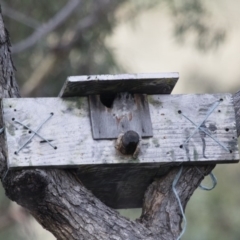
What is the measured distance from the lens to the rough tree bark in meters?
2.42

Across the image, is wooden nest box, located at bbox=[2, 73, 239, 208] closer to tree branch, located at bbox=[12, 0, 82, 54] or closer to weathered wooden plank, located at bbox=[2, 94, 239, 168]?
weathered wooden plank, located at bbox=[2, 94, 239, 168]

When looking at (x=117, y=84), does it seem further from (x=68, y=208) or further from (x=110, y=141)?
(x=68, y=208)

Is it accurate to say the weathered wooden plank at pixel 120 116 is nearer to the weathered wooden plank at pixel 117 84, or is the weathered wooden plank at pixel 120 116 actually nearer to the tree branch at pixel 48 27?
the weathered wooden plank at pixel 117 84

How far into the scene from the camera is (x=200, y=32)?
5.95 metres

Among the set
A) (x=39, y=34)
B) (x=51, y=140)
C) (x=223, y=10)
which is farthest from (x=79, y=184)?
(x=223, y=10)

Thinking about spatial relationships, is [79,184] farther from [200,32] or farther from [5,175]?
[200,32]

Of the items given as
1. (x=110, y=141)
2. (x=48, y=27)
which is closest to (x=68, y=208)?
(x=110, y=141)

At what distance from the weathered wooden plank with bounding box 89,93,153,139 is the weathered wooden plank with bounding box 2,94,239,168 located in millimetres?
20

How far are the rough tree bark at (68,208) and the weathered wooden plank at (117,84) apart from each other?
20 cm

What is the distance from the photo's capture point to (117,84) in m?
2.54

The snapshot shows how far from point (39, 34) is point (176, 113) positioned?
316 centimetres

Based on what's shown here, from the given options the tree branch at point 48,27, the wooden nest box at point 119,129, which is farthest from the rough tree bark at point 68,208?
the tree branch at point 48,27

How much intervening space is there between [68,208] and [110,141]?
0.25m

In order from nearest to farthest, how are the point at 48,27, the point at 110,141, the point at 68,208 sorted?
1. the point at 68,208
2. the point at 110,141
3. the point at 48,27
